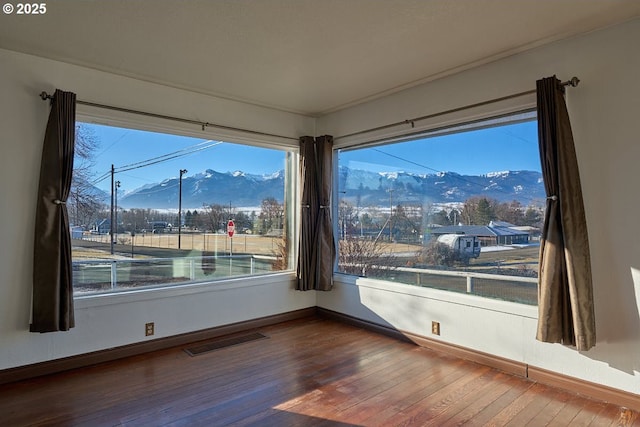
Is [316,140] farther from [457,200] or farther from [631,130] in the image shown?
[631,130]

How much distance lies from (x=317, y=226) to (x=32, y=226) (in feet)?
8.83

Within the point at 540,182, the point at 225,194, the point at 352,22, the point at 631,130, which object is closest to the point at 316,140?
the point at 225,194

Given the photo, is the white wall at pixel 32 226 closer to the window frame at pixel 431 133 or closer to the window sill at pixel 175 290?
the window sill at pixel 175 290

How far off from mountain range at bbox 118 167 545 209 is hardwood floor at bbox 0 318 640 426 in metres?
1.45

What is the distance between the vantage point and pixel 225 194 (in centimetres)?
414

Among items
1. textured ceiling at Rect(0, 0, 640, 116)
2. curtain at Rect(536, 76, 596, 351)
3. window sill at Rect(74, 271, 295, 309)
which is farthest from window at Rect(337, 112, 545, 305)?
window sill at Rect(74, 271, 295, 309)

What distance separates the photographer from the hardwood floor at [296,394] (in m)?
2.23

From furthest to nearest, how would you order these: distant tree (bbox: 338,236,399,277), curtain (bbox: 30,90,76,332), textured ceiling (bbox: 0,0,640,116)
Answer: distant tree (bbox: 338,236,399,277), curtain (bbox: 30,90,76,332), textured ceiling (bbox: 0,0,640,116)

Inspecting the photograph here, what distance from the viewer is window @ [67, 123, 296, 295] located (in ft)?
10.7

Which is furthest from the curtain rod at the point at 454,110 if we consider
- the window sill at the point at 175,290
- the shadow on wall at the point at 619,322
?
the window sill at the point at 175,290

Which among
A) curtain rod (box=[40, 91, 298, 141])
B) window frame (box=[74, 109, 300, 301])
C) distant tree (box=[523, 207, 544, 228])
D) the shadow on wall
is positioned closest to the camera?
the shadow on wall

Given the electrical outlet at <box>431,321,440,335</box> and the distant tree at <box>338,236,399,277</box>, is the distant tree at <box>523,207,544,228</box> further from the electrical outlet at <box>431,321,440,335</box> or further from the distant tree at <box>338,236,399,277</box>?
the distant tree at <box>338,236,399,277</box>

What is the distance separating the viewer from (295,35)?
101 inches

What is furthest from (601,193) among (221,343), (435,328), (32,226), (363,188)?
(32,226)
